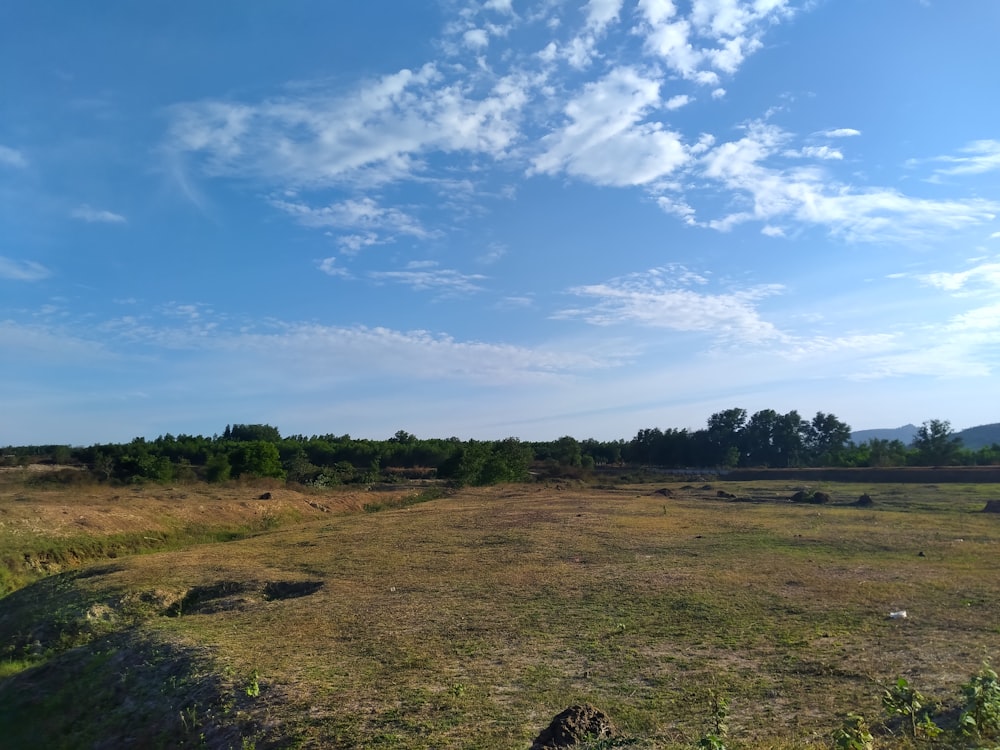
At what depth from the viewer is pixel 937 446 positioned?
72562mm

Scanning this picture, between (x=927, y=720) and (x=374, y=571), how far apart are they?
483 inches

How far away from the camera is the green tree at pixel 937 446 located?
71.2m

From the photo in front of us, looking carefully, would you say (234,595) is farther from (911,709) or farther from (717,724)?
(911,709)

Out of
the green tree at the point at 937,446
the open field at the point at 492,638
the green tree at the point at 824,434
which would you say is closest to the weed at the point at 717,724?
the open field at the point at 492,638

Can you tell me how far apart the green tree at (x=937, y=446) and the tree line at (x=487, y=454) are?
4.3 inches

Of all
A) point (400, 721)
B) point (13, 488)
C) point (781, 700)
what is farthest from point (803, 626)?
point (13, 488)

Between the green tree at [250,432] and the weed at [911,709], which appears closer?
the weed at [911,709]

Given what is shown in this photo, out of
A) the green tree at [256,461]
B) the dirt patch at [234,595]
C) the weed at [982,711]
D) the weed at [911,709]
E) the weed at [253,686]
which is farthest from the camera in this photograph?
the green tree at [256,461]

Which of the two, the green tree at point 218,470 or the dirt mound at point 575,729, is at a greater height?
the green tree at point 218,470

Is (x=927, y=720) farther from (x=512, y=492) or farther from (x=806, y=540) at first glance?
(x=512, y=492)

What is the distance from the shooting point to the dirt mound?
5867mm

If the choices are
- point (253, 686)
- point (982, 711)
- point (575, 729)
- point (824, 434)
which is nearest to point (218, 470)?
point (253, 686)

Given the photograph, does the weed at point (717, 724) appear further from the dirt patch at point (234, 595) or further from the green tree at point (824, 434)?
the green tree at point (824, 434)

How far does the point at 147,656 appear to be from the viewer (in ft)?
32.5
